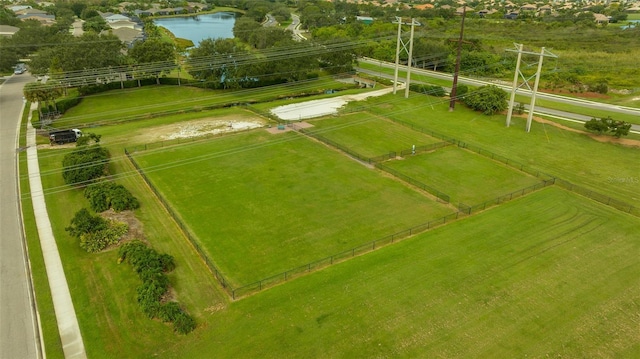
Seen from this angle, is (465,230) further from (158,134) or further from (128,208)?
(158,134)

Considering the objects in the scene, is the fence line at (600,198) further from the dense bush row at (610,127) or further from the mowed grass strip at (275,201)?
the dense bush row at (610,127)

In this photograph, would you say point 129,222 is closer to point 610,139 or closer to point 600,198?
point 600,198

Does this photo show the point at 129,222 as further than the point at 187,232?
Yes

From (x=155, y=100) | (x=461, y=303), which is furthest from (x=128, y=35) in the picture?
(x=461, y=303)

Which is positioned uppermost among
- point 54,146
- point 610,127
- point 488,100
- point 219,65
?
point 219,65

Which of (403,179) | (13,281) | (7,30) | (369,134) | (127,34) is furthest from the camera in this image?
(127,34)

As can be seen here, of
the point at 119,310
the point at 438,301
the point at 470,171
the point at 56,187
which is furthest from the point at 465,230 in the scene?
the point at 56,187

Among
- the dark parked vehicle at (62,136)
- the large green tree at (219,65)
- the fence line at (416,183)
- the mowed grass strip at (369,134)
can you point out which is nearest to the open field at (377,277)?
the fence line at (416,183)
